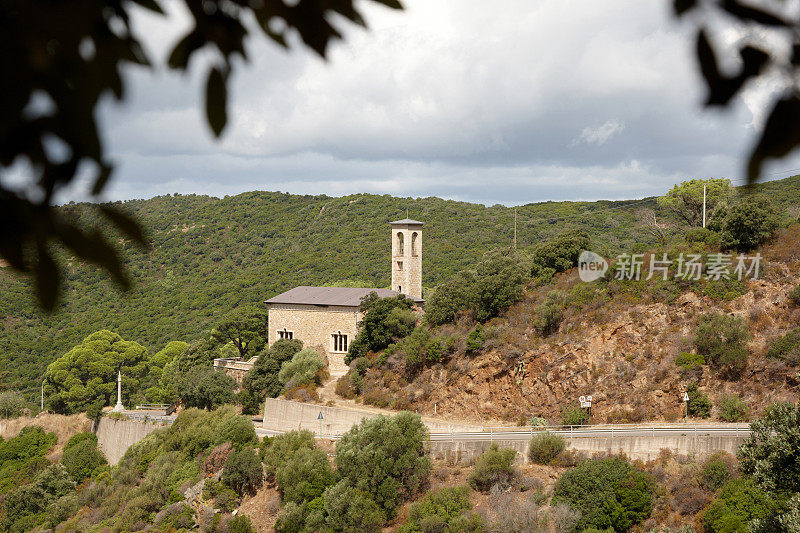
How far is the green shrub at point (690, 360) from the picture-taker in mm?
21578

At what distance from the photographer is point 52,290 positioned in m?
1.47

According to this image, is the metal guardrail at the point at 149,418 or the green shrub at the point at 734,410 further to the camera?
the metal guardrail at the point at 149,418

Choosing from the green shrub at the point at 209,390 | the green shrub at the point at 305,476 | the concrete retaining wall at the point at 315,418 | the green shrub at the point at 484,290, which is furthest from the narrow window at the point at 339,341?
the green shrub at the point at 305,476

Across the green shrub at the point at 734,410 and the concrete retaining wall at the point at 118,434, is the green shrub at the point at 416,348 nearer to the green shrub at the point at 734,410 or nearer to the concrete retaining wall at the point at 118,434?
the green shrub at the point at 734,410

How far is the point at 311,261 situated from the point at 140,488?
3402 centimetres

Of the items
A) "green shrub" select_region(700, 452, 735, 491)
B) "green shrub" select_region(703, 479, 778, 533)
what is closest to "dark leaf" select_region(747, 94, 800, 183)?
"green shrub" select_region(703, 479, 778, 533)

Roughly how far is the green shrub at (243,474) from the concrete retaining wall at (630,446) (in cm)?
636

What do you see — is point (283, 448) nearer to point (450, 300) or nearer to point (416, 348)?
point (416, 348)

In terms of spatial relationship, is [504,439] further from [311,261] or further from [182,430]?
[311,261]

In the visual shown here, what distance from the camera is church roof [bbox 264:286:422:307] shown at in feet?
112

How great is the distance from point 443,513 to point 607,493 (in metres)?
4.11

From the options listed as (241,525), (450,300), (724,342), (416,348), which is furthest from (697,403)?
(241,525)

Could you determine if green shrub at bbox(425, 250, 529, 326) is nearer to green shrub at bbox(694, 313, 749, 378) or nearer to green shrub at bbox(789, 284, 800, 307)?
green shrub at bbox(694, 313, 749, 378)

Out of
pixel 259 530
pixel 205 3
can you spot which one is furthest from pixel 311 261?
pixel 205 3
